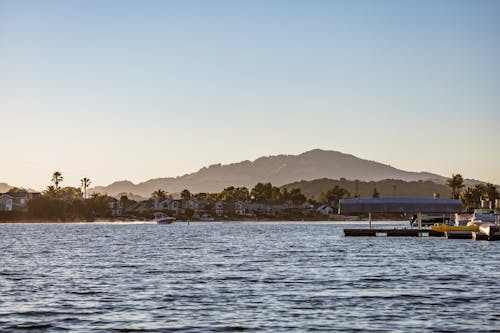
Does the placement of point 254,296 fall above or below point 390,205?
below

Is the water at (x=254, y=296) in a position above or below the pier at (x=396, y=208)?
below

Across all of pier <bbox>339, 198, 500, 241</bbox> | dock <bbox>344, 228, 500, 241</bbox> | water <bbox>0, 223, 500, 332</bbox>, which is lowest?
water <bbox>0, 223, 500, 332</bbox>

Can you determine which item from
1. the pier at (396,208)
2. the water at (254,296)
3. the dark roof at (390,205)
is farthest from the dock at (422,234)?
the water at (254,296)

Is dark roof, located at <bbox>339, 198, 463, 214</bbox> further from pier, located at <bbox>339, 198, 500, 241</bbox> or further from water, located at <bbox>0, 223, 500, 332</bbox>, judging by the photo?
water, located at <bbox>0, 223, 500, 332</bbox>

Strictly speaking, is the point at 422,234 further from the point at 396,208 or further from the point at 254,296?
the point at 254,296

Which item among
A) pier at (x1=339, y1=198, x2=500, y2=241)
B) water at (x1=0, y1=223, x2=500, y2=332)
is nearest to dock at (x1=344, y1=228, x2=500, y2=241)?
pier at (x1=339, y1=198, x2=500, y2=241)

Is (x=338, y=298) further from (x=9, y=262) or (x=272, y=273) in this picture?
(x=9, y=262)

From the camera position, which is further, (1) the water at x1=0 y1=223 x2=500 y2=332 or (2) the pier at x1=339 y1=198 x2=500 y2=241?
(2) the pier at x1=339 y1=198 x2=500 y2=241

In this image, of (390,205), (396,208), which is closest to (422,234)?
(396,208)

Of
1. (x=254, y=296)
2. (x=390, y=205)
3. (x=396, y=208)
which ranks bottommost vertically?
(x=254, y=296)

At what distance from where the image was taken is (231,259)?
3349 inches

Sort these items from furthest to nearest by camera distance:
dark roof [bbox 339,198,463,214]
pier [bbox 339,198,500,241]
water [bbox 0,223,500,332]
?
dark roof [bbox 339,198,463,214], pier [bbox 339,198,500,241], water [bbox 0,223,500,332]

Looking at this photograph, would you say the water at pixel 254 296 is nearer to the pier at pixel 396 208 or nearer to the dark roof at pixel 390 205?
the pier at pixel 396 208

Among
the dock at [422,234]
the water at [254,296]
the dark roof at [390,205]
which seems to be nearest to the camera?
the water at [254,296]
